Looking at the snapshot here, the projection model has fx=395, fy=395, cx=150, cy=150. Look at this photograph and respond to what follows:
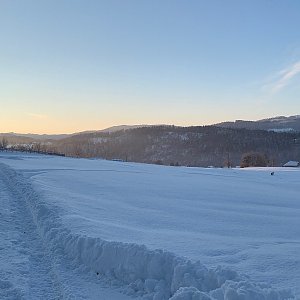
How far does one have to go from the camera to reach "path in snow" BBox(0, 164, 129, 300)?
582cm

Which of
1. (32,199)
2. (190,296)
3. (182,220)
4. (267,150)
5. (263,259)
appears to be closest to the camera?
(190,296)

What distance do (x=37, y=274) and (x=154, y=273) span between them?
6.52 ft

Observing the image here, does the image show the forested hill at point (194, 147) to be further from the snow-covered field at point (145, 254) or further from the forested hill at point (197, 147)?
the snow-covered field at point (145, 254)

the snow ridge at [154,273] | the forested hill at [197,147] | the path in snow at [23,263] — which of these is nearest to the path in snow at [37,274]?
the path in snow at [23,263]

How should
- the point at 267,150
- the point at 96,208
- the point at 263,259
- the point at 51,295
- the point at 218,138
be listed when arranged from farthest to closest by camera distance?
1. the point at 218,138
2. the point at 267,150
3. the point at 96,208
4. the point at 263,259
5. the point at 51,295

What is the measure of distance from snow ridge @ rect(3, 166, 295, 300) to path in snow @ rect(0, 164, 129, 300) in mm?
246

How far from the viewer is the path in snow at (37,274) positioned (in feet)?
19.1

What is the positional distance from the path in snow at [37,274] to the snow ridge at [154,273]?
25cm

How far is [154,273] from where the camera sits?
6.20m

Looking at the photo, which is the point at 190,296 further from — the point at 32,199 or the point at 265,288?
the point at 32,199

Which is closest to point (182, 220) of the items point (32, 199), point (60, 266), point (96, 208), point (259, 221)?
point (259, 221)

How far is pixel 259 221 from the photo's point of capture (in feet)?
38.3

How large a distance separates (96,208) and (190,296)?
28.0 ft

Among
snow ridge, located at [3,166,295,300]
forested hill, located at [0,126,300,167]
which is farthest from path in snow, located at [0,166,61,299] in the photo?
forested hill, located at [0,126,300,167]
